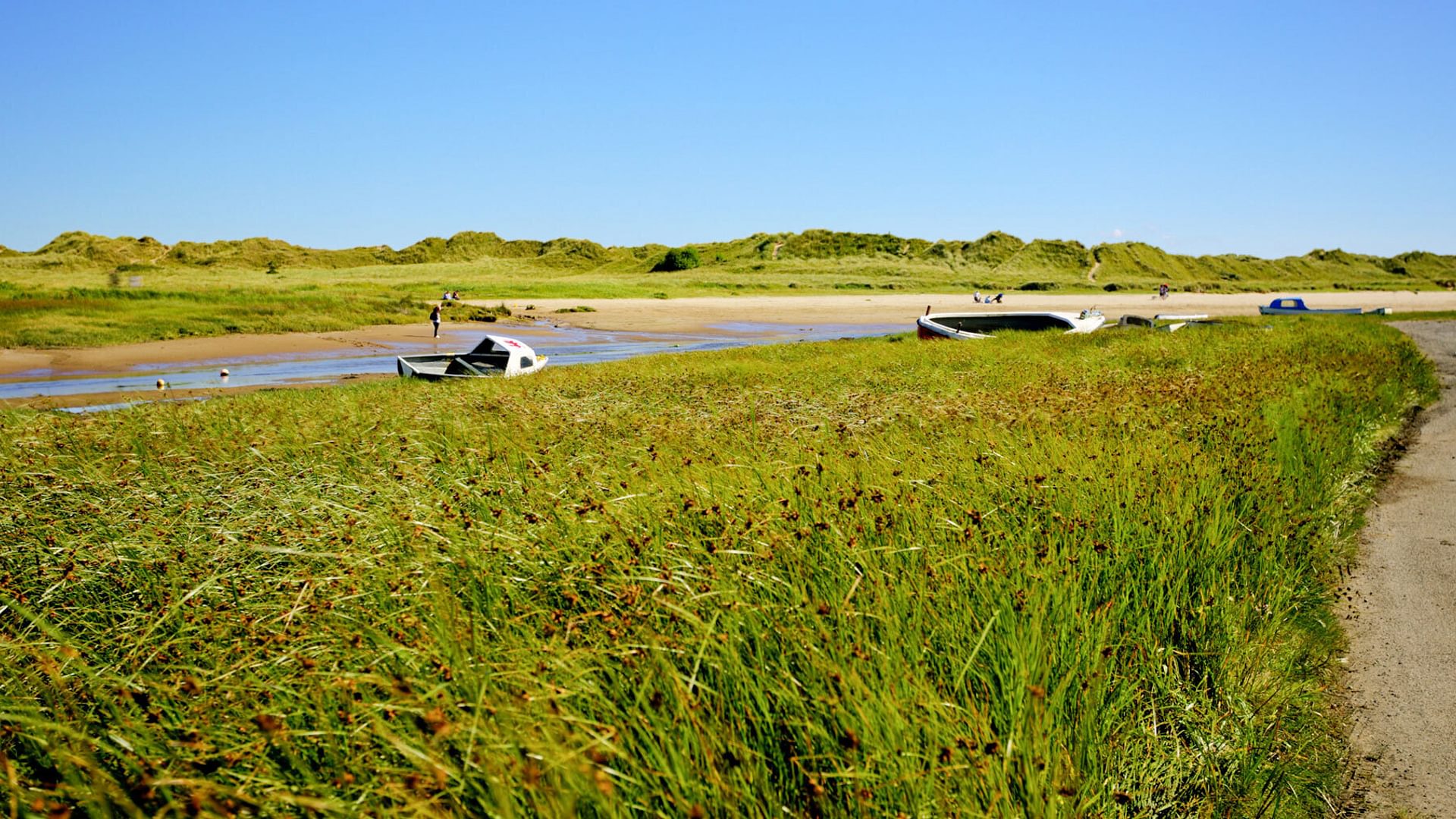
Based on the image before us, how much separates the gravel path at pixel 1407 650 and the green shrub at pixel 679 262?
149 meters

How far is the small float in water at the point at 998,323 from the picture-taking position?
29156 mm

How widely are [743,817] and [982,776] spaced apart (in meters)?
0.77

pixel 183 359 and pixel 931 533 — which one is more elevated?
pixel 931 533

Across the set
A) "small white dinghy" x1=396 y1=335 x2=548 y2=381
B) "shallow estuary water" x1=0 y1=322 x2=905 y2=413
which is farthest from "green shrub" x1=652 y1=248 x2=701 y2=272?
"small white dinghy" x1=396 y1=335 x2=548 y2=381

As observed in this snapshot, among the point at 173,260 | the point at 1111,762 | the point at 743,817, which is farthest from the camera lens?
the point at 173,260

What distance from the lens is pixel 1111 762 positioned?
11.5ft

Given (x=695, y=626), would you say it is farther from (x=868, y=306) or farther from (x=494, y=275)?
(x=494, y=275)

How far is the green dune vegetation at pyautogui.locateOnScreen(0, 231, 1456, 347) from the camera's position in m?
53.1

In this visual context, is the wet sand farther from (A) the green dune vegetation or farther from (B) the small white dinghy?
(B) the small white dinghy

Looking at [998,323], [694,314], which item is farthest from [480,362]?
[694,314]

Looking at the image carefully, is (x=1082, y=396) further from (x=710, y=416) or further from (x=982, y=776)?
(x=982, y=776)

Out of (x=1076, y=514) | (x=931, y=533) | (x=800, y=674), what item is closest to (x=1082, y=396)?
(x=1076, y=514)

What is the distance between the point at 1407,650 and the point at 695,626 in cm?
480

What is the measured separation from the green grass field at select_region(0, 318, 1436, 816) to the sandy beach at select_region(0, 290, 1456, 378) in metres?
35.0
